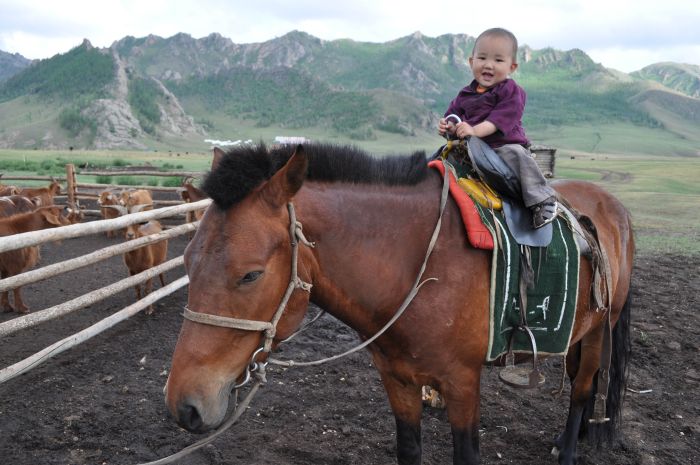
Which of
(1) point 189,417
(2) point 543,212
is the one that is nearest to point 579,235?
(2) point 543,212

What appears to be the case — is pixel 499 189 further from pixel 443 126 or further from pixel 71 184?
pixel 71 184

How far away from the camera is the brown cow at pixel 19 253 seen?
22.4ft

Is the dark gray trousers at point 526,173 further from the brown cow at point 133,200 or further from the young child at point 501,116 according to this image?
the brown cow at point 133,200

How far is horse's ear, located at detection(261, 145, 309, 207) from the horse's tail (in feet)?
10.5

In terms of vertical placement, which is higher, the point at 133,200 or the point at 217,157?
the point at 217,157

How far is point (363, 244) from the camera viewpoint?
2.04 meters

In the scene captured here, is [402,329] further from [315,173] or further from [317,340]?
[317,340]

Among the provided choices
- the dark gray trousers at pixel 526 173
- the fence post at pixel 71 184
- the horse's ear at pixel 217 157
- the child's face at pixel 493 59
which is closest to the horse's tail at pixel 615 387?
the dark gray trousers at pixel 526 173

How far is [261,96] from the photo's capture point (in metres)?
132

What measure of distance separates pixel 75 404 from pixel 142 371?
0.78 metres

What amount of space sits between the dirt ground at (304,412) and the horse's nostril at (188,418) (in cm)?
191

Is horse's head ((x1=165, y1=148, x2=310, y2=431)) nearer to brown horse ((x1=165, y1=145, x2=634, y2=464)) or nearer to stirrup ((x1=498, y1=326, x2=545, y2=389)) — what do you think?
brown horse ((x1=165, y1=145, x2=634, y2=464))

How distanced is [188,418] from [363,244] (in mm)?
975

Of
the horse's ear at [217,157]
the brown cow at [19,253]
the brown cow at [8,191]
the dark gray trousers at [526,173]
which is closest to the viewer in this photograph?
the horse's ear at [217,157]
